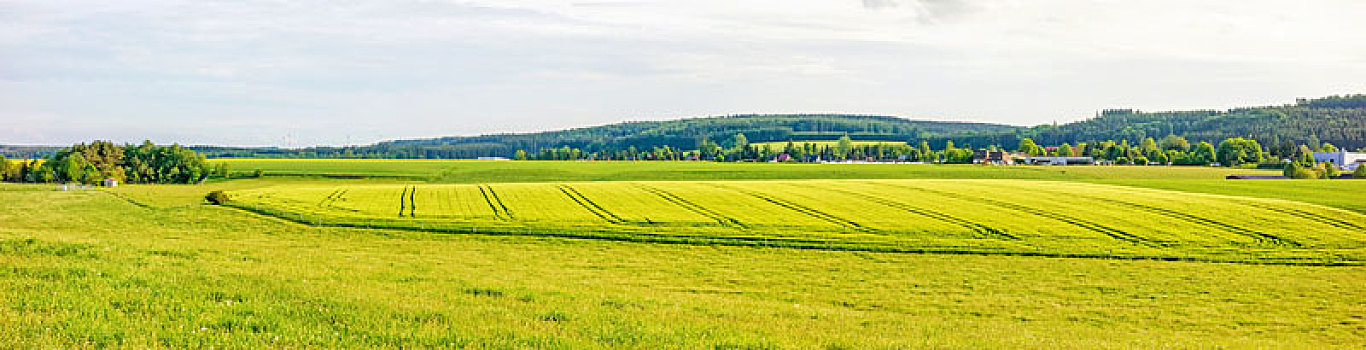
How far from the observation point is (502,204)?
2277 inches

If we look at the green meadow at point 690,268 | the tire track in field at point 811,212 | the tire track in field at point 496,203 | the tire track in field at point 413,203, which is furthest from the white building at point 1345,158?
the tire track in field at point 413,203

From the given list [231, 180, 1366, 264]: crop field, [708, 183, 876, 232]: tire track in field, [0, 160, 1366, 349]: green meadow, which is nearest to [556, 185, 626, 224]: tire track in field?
[231, 180, 1366, 264]: crop field

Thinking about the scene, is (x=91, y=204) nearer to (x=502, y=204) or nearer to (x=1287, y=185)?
(x=502, y=204)

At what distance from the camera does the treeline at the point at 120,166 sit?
388ft

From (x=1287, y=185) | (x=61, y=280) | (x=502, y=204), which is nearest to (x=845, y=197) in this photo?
(x=502, y=204)

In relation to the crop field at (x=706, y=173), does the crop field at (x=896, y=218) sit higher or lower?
lower

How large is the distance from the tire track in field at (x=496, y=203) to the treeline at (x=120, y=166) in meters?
67.6

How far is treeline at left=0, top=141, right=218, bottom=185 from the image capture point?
4660 inches

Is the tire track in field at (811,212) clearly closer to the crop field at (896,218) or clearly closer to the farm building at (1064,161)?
the crop field at (896,218)

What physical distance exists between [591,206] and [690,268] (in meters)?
26.9

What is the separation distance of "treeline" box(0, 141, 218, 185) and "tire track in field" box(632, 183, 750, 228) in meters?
79.8

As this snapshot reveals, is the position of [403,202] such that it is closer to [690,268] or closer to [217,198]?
[217,198]

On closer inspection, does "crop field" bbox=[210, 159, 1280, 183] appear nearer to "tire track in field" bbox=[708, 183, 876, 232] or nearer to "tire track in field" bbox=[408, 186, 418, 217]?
"tire track in field" bbox=[408, 186, 418, 217]

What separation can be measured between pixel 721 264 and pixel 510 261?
25.0 feet
